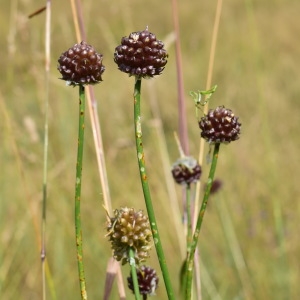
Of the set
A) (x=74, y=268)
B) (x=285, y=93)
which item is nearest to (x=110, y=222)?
(x=74, y=268)

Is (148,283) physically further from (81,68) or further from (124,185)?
(124,185)

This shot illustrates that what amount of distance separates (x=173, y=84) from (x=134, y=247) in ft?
19.4

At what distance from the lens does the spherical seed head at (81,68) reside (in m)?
0.59

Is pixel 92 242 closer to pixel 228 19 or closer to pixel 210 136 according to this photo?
pixel 210 136

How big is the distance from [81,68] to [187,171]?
1.09ft

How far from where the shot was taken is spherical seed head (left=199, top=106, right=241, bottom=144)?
63 cm

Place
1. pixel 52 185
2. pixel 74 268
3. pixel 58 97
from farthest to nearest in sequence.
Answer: pixel 58 97
pixel 74 268
pixel 52 185

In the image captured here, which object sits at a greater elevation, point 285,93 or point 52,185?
point 285,93

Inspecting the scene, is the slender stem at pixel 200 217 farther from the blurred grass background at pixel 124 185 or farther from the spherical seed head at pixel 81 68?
the blurred grass background at pixel 124 185

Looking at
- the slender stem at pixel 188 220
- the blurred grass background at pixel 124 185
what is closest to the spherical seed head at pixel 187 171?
the slender stem at pixel 188 220

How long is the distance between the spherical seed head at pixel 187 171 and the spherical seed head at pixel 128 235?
24 cm

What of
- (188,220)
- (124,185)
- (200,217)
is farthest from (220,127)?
(124,185)

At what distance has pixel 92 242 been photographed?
2436mm

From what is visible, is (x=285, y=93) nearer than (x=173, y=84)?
Yes
